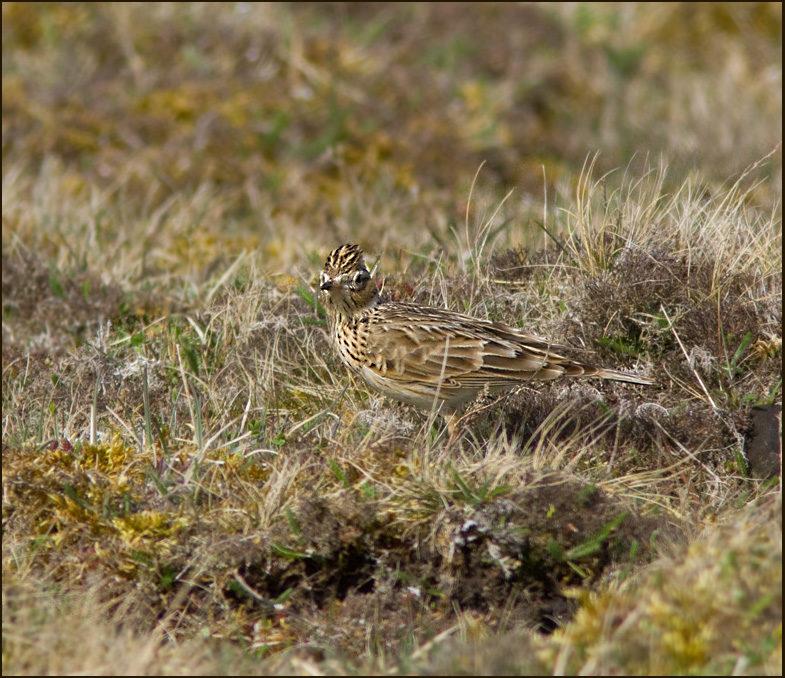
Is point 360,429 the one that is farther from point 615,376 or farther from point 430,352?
point 615,376

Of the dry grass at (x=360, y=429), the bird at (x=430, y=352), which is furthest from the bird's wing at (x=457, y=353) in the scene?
the dry grass at (x=360, y=429)

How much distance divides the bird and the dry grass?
0.86 feet

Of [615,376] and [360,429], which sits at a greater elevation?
[615,376]

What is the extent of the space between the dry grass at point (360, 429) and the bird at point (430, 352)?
0.86 ft

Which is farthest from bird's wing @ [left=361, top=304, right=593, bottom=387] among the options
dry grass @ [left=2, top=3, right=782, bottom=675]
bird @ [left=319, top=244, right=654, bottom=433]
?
dry grass @ [left=2, top=3, right=782, bottom=675]

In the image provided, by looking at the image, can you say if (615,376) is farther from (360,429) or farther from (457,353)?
(360,429)

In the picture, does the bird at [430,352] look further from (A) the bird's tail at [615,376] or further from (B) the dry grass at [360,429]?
(B) the dry grass at [360,429]

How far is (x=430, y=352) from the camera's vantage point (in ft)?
18.4

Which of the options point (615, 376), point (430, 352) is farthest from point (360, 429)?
point (615, 376)

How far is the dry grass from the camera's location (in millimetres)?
4078

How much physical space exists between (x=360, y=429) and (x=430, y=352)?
21.1 inches

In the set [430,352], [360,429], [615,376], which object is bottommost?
[360,429]

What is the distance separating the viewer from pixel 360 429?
5660mm

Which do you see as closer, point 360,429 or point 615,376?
point 615,376
